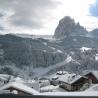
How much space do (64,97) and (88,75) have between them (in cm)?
5960

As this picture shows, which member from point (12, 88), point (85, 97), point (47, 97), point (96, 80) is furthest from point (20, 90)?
point (96, 80)

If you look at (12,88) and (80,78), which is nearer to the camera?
(12,88)

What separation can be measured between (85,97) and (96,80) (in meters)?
56.8

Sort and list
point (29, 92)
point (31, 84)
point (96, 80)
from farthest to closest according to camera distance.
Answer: point (31, 84) < point (96, 80) < point (29, 92)

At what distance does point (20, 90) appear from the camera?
78.5 meters

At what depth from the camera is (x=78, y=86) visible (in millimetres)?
114062

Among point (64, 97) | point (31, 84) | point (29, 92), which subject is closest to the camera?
point (64, 97)

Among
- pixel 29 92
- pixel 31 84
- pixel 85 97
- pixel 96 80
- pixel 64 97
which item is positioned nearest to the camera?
pixel 85 97

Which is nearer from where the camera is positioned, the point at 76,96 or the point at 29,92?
the point at 76,96

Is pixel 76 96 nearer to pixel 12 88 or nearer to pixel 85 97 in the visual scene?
pixel 85 97

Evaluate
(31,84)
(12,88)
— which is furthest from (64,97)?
(31,84)

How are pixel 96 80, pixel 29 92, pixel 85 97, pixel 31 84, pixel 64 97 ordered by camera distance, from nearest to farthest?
pixel 85 97 < pixel 64 97 < pixel 29 92 < pixel 96 80 < pixel 31 84

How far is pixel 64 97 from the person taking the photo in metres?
56.7

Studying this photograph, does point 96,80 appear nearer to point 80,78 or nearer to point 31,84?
point 80,78
